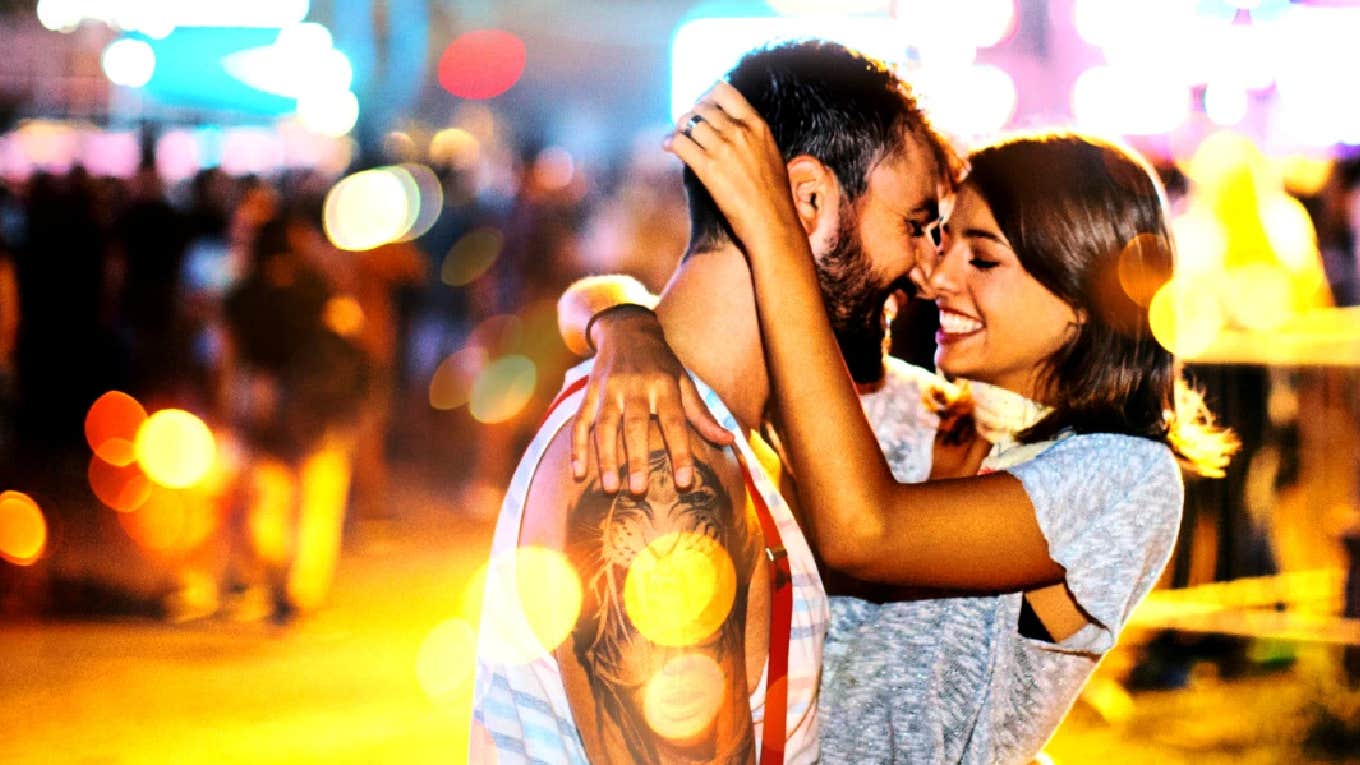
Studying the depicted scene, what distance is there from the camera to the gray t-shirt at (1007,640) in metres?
2.59

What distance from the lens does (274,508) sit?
7930 millimetres

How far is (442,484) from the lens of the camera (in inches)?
464

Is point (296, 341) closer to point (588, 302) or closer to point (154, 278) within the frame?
point (154, 278)

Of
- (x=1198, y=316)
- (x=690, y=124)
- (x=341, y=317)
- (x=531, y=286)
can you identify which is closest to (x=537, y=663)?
(x=690, y=124)

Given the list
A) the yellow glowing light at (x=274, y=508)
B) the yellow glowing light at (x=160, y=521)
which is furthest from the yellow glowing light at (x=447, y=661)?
the yellow glowing light at (x=160, y=521)

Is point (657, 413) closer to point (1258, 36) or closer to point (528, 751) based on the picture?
point (528, 751)

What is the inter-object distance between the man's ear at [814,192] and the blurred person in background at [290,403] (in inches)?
212

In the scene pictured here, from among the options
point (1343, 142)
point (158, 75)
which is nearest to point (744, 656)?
point (1343, 142)

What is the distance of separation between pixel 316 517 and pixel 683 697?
630 cm

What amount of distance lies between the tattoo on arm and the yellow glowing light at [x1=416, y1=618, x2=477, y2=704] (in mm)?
4691

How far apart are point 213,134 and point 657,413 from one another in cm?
1568

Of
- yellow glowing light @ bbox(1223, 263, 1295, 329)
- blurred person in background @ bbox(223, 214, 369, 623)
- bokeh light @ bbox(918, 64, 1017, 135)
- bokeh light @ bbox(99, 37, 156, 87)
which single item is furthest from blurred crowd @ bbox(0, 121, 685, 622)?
yellow glowing light @ bbox(1223, 263, 1295, 329)

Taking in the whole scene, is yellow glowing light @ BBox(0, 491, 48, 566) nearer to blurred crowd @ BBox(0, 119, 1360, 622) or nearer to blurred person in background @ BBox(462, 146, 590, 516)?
blurred crowd @ BBox(0, 119, 1360, 622)

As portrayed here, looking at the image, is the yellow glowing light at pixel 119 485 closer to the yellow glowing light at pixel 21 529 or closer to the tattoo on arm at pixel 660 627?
the yellow glowing light at pixel 21 529
